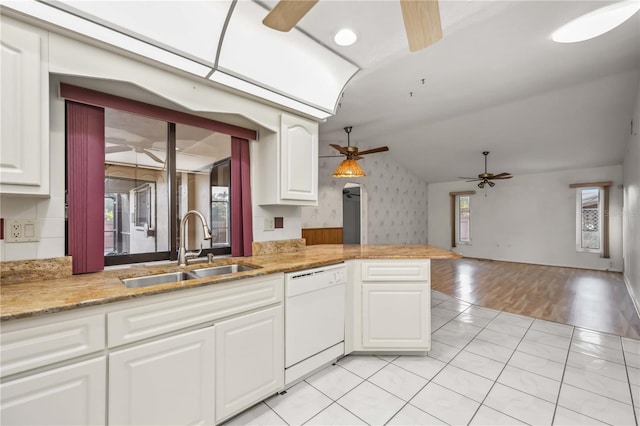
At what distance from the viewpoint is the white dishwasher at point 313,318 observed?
1.93m

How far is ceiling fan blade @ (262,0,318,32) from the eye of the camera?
115 centimetres

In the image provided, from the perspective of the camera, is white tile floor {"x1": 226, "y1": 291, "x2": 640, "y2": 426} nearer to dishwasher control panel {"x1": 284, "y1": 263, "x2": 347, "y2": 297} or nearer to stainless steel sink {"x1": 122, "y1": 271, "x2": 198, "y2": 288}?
dishwasher control panel {"x1": 284, "y1": 263, "x2": 347, "y2": 297}

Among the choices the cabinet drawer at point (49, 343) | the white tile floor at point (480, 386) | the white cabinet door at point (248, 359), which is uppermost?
the cabinet drawer at point (49, 343)

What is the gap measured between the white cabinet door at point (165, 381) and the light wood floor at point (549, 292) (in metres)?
3.71

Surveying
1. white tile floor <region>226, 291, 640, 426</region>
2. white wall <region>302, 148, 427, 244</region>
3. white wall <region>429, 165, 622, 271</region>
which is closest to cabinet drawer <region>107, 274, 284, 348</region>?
white tile floor <region>226, 291, 640, 426</region>

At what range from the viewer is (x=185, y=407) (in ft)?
4.68

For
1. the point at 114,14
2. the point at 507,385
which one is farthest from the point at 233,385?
the point at 114,14

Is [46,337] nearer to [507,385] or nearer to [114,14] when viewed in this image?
[114,14]

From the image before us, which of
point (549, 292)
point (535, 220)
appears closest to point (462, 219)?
point (535, 220)

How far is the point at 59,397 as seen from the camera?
111 centimetres

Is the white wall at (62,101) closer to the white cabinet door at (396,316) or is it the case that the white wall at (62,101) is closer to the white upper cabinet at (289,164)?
the white upper cabinet at (289,164)

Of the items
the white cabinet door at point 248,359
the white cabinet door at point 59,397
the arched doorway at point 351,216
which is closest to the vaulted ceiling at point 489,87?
the arched doorway at point 351,216

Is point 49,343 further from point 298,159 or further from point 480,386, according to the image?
point 480,386

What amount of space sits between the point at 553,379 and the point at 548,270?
5430 millimetres
